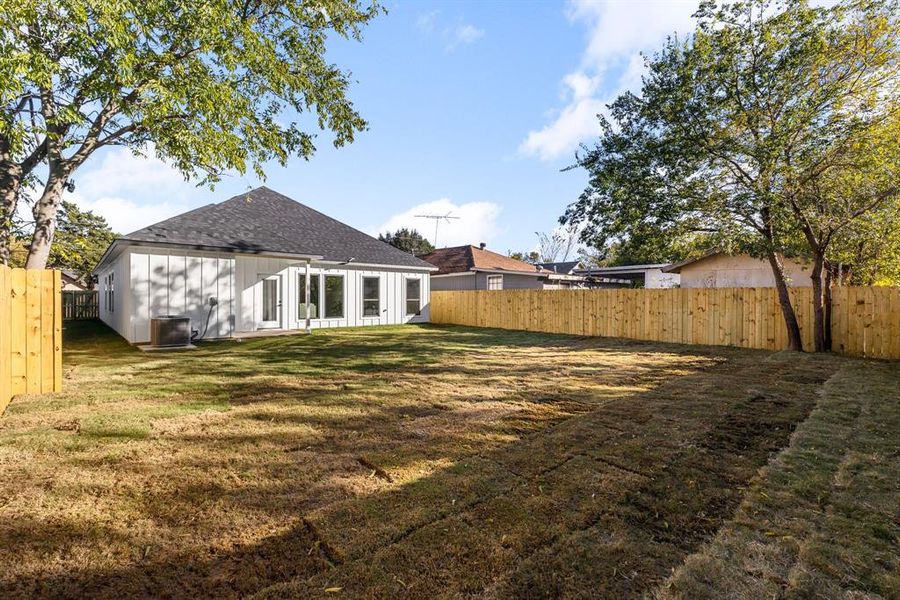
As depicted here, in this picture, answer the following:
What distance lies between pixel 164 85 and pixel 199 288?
6429 mm

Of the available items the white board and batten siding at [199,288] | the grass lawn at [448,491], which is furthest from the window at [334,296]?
the grass lawn at [448,491]

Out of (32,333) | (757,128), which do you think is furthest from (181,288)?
(757,128)

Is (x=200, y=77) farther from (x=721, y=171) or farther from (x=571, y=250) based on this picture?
(x=571, y=250)

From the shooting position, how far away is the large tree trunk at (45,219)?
7.62m

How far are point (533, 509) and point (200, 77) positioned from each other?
8395 mm

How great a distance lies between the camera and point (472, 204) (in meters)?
40.7

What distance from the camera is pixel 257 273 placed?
1342 cm

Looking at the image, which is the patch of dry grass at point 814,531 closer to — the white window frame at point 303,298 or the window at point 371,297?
the white window frame at point 303,298

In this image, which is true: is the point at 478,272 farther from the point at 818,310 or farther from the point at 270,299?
the point at 818,310

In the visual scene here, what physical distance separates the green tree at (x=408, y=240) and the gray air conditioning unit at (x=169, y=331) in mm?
29894

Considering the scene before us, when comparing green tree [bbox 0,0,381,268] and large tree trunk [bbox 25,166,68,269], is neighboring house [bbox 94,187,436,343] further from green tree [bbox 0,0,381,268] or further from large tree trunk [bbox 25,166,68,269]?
green tree [bbox 0,0,381,268]

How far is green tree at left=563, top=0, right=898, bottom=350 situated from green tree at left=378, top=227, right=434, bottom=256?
3035 cm

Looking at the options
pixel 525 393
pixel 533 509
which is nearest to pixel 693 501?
pixel 533 509

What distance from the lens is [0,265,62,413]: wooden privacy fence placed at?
16.2 ft
